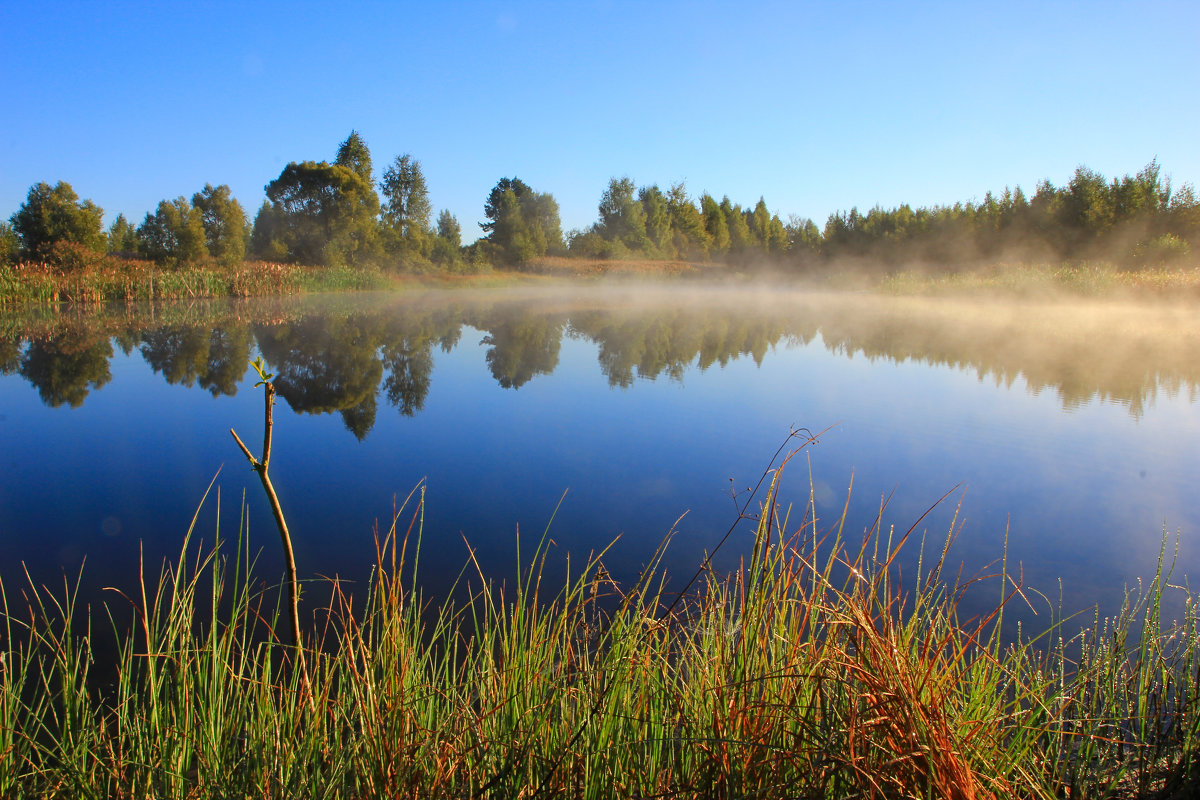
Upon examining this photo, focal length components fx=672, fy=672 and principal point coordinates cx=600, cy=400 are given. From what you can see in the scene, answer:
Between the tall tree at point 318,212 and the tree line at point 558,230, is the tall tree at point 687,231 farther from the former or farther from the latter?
the tall tree at point 318,212

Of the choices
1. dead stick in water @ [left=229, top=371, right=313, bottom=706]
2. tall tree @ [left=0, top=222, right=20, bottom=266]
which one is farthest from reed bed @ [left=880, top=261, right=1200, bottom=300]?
tall tree @ [left=0, top=222, right=20, bottom=266]

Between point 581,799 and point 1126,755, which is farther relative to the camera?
point 1126,755

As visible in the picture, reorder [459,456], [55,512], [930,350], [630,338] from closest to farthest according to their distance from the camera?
[55,512] < [459,456] < [930,350] < [630,338]

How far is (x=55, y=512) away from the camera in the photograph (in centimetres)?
287

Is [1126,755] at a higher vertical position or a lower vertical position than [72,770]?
lower

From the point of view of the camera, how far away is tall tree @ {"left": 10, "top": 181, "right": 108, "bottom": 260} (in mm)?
18547

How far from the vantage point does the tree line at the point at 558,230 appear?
753 inches

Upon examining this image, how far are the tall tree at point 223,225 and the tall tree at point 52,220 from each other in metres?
3.59

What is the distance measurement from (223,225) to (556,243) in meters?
18.3

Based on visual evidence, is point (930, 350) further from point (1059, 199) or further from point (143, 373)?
point (1059, 199)

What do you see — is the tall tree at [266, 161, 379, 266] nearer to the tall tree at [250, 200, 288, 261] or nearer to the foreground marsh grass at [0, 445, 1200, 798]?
the tall tree at [250, 200, 288, 261]

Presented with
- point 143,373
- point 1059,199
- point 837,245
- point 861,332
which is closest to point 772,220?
point 837,245

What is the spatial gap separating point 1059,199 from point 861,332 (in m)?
16.8

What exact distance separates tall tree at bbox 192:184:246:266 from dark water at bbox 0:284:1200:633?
1465 centimetres
